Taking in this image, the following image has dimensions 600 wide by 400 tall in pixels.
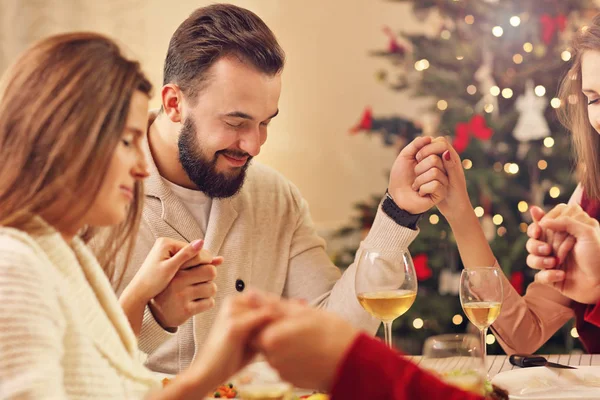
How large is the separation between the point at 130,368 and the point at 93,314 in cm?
9

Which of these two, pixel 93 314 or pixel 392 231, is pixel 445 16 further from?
pixel 93 314

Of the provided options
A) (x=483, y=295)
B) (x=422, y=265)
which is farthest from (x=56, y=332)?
(x=422, y=265)

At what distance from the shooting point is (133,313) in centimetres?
147

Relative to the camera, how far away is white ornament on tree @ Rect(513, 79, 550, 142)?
375 cm

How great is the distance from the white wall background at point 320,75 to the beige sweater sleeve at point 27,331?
3.95 meters

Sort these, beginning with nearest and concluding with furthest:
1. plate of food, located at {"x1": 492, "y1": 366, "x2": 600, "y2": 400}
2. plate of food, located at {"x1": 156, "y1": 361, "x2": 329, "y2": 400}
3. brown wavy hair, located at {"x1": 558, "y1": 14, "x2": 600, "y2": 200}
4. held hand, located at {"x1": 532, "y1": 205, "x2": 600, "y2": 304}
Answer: plate of food, located at {"x1": 156, "y1": 361, "x2": 329, "y2": 400}, plate of food, located at {"x1": 492, "y1": 366, "x2": 600, "y2": 400}, held hand, located at {"x1": 532, "y1": 205, "x2": 600, "y2": 304}, brown wavy hair, located at {"x1": 558, "y1": 14, "x2": 600, "y2": 200}

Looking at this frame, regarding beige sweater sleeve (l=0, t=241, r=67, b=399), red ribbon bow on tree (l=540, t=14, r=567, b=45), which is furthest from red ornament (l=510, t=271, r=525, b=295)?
beige sweater sleeve (l=0, t=241, r=67, b=399)

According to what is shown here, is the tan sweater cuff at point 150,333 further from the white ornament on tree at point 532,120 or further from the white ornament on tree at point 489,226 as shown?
the white ornament on tree at point 532,120

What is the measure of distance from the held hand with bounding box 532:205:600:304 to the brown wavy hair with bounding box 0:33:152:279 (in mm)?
1109

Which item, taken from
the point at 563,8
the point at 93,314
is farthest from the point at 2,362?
the point at 563,8

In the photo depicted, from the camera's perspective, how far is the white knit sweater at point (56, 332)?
32.2 inches

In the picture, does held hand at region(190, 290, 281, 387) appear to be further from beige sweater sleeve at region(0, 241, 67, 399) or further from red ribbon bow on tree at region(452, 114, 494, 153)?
red ribbon bow on tree at region(452, 114, 494, 153)

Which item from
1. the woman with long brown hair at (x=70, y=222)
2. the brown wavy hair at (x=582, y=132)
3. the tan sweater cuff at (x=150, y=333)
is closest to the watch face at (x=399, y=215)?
the brown wavy hair at (x=582, y=132)

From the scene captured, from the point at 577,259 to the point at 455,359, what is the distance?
3.28 ft
